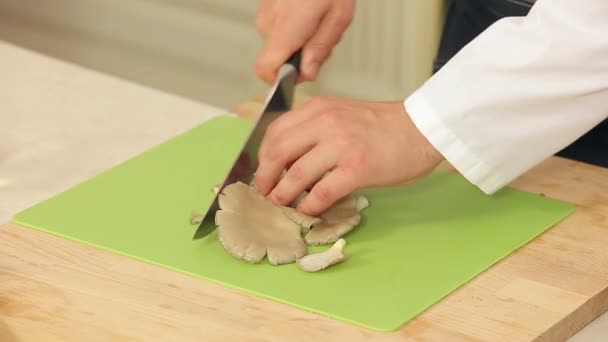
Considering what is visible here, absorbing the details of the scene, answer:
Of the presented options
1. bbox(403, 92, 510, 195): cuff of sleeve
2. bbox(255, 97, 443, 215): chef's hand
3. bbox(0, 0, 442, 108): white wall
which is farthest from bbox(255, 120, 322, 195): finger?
bbox(0, 0, 442, 108): white wall

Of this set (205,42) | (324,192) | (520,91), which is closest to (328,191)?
(324,192)

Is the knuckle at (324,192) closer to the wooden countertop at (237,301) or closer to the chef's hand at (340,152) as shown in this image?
the chef's hand at (340,152)

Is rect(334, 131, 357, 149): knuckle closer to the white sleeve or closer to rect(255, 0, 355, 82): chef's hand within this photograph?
the white sleeve

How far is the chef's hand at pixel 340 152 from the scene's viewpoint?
47.9 inches

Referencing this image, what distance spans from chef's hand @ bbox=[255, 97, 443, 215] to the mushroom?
1 cm

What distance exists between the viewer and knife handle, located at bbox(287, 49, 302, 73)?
140 cm

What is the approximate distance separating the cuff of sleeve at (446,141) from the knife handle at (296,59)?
20cm

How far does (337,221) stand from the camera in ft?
4.12

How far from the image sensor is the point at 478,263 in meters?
1.18

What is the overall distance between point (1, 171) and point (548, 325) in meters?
0.68

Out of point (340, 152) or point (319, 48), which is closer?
point (340, 152)

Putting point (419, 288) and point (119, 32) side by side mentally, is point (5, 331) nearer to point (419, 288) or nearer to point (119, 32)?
point (419, 288)

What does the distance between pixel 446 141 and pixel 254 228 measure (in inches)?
8.5

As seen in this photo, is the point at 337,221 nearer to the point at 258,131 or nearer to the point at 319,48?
the point at 258,131
